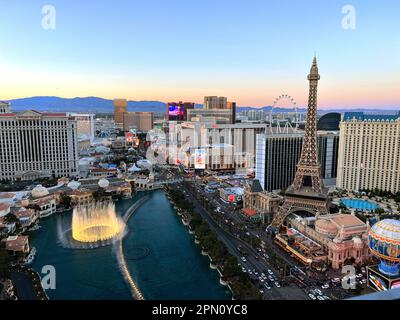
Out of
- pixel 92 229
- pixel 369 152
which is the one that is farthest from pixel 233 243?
pixel 369 152

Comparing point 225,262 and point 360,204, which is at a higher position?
point 360,204

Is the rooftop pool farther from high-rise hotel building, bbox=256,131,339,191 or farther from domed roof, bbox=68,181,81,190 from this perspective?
domed roof, bbox=68,181,81,190

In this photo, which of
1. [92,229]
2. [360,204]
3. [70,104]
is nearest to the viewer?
[92,229]

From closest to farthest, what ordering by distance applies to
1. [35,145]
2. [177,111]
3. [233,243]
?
[233,243] → [35,145] → [177,111]

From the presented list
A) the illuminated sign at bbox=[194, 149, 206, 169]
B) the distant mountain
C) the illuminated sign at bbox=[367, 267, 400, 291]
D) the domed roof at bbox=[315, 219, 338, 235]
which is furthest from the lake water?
the distant mountain

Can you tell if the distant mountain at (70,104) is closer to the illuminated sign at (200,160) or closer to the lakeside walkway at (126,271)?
the illuminated sign at (200,160)

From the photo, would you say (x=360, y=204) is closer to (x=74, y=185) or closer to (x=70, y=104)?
(x=74, y=185)

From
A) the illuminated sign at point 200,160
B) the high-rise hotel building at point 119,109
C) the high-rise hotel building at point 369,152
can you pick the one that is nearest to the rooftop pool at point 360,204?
the high-rise hotel building at point 369,152
